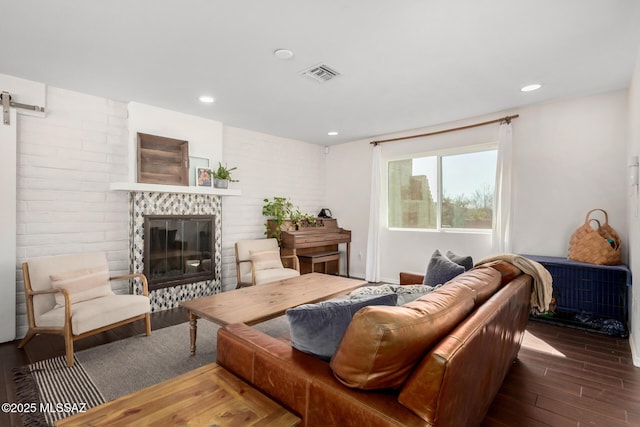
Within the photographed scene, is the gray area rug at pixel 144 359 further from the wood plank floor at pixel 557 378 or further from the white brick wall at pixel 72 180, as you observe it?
the white brick wall at pixel 72 180

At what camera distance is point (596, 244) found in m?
3.18

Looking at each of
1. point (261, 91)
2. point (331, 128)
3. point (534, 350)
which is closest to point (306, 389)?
point (534, 350)

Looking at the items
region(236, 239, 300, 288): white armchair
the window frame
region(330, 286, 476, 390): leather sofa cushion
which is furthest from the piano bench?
region(330, 286, 476, 390): leather sofa cushion

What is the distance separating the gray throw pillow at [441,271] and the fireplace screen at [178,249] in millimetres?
2947

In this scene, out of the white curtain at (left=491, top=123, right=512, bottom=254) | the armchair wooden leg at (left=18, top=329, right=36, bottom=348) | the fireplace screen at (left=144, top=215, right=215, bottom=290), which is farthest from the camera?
the white curtain at (left=491, top=123, right=512, bottom=254)

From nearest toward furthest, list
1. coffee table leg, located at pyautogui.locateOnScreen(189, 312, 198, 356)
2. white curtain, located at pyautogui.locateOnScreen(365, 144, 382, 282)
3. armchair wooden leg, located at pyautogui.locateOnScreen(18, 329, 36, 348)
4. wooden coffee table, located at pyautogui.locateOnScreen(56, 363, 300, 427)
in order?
wooden coffee table, located at pyautogui.locateOnScreen(56, 363, 300, 427) → coffee table leg, located at pyautogui.locateOnScreen(189, 312, 198, 356) → armchair wooden leg, located at pyautogui.locateOnScreen(18, 329, 36, 348) → white curtain, located at pyautogui.locateOnScreen(365, 144, 382, 282)

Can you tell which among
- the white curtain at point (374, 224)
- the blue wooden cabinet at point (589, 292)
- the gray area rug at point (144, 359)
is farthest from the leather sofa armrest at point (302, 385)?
the white curtain at point (374, 224)

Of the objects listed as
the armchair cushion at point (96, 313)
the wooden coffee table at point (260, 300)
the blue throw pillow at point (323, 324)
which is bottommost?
the armchair cushion at point (96, 313)

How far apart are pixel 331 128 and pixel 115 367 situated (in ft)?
12.8

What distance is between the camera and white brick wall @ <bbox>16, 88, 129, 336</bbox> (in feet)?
10.2

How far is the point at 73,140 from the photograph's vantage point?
3.38 metres

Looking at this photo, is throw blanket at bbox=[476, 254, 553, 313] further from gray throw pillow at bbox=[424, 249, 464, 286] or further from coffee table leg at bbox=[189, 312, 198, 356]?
coffee table leg at bbox=[189, 312, 198, 356]

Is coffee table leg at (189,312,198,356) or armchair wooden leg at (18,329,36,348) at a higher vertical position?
coffee table leg at (189,312,198,356)

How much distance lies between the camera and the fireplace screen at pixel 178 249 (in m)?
3.78
